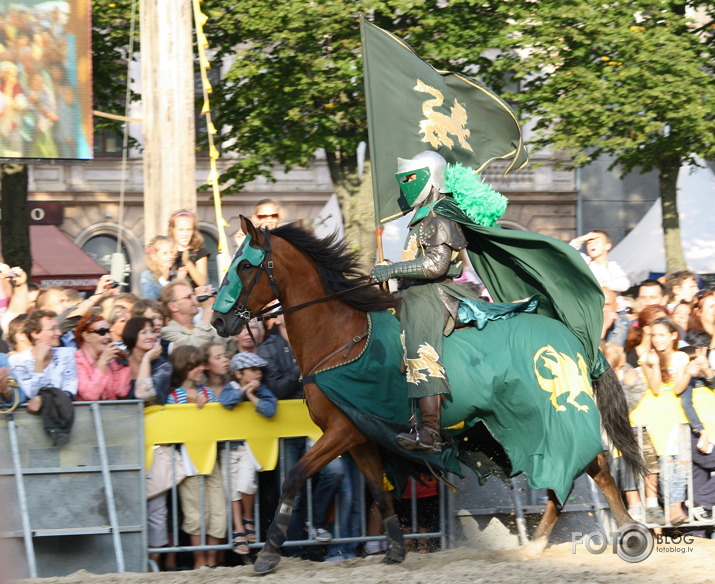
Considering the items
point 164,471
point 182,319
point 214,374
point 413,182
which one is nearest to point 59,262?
point 182,319

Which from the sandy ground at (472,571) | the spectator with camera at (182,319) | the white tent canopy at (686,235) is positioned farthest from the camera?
the white tent canopy at (686,235)

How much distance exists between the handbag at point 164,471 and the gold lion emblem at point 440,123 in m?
2.73

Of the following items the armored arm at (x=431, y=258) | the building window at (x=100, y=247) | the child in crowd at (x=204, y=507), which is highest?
the building window at (x=100, y=247)

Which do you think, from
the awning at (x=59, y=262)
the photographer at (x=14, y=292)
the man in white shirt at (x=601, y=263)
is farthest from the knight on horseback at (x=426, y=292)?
the awning at (x=59, y=262)

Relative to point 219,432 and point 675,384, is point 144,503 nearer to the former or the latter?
point 219,432

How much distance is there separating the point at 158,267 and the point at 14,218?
9.14 meters

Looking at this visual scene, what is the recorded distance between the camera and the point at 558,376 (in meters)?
6.93

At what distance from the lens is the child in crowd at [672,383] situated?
8000mm

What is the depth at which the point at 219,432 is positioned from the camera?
293 inches

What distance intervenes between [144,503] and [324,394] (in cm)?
130

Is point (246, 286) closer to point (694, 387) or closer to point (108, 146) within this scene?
point (694, 387)

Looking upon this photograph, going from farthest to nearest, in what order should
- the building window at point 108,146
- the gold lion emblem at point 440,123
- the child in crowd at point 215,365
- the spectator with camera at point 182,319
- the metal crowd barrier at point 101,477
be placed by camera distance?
1. the building window at point 108,146
2. the gold lion emblem at point 440,123
3. the spectator with camera at point 182,319
4. the child in crowd at point 215,365
5. the metal crowd barrier at point 101,477

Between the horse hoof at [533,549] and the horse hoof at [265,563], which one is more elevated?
the horse hoof at [265,563]

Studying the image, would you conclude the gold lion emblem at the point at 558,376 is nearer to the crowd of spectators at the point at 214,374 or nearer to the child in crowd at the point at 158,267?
the crowd of spectators at the point at 214,374
